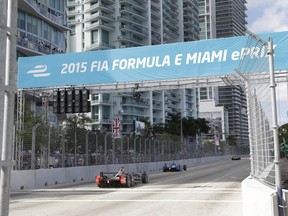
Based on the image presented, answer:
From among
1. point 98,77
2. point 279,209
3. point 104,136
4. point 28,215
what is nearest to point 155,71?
point 98,77

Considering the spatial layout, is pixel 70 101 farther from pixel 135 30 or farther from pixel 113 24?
pixel 135 30

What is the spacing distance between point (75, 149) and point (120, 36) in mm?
87738

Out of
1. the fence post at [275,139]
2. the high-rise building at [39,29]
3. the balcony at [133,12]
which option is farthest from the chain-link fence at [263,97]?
the balcony at [133,12]

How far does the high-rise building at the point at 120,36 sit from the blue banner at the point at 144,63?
72344 millimetres

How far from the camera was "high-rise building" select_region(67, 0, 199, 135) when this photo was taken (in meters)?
108

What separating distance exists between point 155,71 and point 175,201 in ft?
34.9

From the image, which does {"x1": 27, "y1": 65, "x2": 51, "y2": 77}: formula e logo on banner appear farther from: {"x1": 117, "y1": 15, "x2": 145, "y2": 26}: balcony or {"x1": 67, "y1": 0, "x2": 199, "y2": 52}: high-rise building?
{"x1": 117, "y1": 15, "x2": 145, "y2": 26}: balcony

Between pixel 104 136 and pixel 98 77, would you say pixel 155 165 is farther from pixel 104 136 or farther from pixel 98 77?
pixel 98 77

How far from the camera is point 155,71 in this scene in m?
23.9

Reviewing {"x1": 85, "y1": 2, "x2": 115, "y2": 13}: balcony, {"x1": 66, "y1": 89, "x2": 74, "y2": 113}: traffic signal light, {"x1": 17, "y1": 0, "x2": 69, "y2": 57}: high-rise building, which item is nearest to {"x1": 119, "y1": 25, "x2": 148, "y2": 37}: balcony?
{"x1": 85, "y1": 2, "x2": 115, "y2": 13}: balcony

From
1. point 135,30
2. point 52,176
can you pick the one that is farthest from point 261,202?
point 135,30

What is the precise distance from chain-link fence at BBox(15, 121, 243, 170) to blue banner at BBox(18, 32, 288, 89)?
3.21m

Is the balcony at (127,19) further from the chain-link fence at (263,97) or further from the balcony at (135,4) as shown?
the chain-link fence at (263,97)

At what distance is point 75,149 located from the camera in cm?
2792
